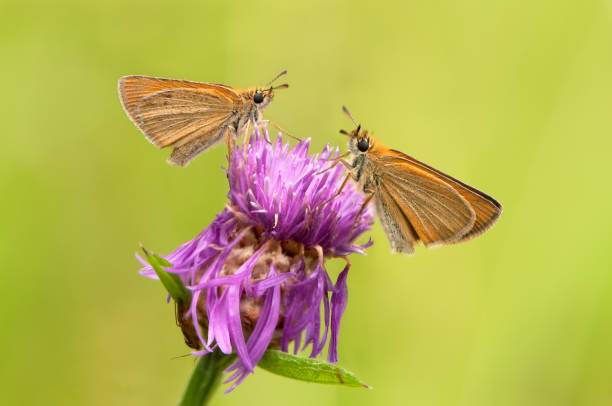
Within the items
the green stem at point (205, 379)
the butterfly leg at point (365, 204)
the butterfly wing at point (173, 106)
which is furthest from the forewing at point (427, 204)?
the green stem at point (205, 379)

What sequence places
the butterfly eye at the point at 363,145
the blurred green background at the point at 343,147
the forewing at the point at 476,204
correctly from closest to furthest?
the forewing at the point at 476,204 → the butterfly eye at the point at 363,145 → the blurred green background at the point at 343,147

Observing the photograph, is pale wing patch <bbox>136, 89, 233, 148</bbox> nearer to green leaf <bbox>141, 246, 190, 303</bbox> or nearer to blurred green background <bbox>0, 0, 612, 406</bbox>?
green leaf <bbox>141, 246, 190, 303</bbox>

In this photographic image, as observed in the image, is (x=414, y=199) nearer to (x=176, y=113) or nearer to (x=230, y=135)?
(x=230, y=135)

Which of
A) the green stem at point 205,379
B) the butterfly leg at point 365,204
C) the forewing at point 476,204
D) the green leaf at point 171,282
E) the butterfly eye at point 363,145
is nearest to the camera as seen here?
the green leaf at point 171,282

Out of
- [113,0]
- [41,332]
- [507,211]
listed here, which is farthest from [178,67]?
[507,211]

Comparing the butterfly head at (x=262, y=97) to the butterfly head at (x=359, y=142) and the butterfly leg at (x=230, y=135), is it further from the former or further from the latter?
the butterfly head at (x=359, y=142)

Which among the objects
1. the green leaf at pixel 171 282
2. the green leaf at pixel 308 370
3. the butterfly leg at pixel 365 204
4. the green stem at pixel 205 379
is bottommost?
the green stem at pixel 205 379

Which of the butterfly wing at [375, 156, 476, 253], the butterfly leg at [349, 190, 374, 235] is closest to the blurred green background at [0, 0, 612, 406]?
the butterfly wing at [375, 156, 476, 253]
